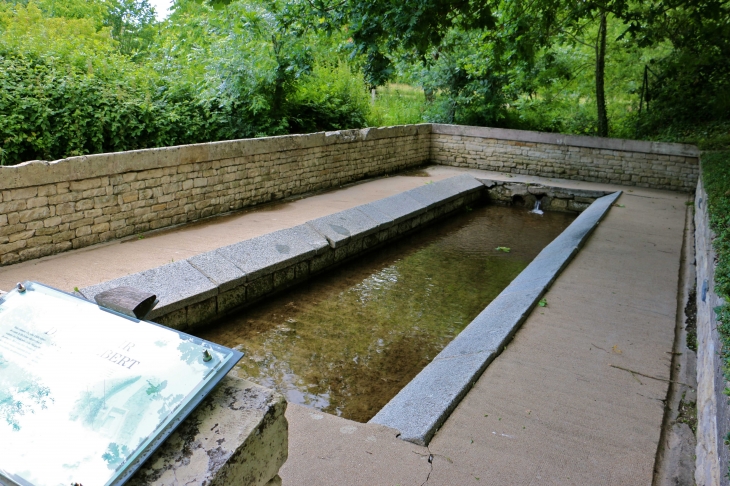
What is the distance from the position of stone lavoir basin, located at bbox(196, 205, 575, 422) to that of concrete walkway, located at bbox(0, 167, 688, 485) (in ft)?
3.31

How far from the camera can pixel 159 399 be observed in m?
1.96

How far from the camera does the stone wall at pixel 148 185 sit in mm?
5859

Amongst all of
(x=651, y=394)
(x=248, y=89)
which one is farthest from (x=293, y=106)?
(x=651, y=394)

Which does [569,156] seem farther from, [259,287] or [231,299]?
[231,299]

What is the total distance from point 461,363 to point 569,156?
10.7 meters

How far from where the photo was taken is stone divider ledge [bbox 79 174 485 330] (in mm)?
5441

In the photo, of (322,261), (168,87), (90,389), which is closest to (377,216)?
(322,261)

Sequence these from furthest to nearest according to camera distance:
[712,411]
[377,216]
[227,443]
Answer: [377,216] → [712,411] → [227,443]

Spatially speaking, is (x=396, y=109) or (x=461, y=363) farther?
(x=396, y=109)

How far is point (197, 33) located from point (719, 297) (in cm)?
1080

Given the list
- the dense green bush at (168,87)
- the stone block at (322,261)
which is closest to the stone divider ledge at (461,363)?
the stone block at (322,261)

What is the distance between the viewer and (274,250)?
22.4 feet

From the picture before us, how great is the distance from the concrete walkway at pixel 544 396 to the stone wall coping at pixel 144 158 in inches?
35.3

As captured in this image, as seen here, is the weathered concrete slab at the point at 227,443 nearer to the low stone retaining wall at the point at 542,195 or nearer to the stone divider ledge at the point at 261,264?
the stone divider ledge at the point at 261,264
